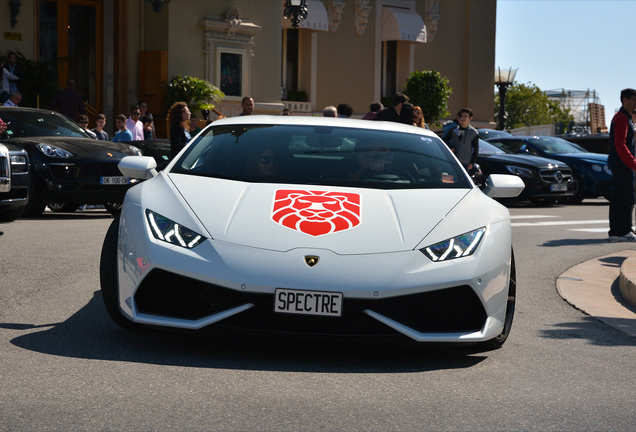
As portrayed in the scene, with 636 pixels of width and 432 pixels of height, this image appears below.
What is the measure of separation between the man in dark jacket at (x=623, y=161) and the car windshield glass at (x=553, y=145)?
909 cm

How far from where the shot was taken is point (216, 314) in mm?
5176

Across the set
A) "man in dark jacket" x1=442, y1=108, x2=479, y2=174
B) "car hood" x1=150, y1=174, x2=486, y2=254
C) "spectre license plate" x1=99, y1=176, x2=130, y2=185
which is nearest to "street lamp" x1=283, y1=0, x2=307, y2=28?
"man in dark jacket" x1=442, y1=108, x2=479, y2=174

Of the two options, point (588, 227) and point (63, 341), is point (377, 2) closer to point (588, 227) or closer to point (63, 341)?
point (588, 227)

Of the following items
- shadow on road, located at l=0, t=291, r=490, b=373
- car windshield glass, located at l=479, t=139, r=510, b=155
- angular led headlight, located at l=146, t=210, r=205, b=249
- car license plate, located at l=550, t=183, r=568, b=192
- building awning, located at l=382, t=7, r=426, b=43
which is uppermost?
building awning, located at l=382, t=7, r=426, b=43

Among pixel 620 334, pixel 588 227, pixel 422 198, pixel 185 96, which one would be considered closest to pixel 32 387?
pixel 422 198

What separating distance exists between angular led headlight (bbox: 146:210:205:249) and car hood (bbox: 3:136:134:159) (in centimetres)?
857

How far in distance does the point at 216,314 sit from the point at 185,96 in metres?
21.5

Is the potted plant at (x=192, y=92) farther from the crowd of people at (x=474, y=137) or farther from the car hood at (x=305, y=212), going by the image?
the car hood at (x=305, y=212)

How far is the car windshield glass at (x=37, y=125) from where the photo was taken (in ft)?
47.2

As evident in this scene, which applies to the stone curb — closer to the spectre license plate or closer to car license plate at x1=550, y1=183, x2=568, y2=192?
the spectre license plate

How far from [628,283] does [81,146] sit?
811 centimetres

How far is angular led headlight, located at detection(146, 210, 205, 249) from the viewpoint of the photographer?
5.26 metres

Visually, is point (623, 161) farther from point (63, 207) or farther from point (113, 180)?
point (63, 207)

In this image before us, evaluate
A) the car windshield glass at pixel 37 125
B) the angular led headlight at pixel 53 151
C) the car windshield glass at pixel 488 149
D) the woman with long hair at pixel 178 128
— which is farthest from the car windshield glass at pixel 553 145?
the angular led headlight at pixel 53 151
